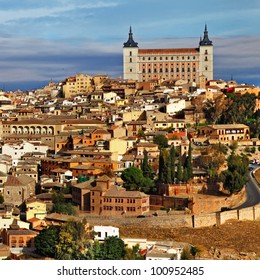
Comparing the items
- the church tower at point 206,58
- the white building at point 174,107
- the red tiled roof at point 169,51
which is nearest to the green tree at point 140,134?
the white building at point 174,107

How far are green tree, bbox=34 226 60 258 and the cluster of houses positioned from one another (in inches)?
10.0

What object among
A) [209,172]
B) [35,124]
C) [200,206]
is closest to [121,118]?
[35,124]

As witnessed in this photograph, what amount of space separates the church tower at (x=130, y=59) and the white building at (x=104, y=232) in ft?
43.7

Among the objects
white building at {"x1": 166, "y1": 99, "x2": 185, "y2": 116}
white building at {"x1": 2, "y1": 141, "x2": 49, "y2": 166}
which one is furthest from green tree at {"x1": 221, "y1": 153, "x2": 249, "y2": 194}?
white building at {"x1": 166, "y1": 99, "x2": 185, "y2": 116}

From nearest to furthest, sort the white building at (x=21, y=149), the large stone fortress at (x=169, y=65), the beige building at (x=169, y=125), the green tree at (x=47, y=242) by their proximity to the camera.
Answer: the green tree at (x=47, y=242)
the white building at (x=21, y=149)
the beige building at (x=169, y=125)
the large stone fortress at (x=169, y=65)

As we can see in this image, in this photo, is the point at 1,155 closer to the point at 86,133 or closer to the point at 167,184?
the point at 86,133

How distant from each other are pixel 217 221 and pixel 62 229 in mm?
2557

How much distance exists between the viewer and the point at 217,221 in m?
9.95

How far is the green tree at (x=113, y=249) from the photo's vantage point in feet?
23.4

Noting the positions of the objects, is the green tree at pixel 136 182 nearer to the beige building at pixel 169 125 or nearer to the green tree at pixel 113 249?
the green tree at pixel 113 249

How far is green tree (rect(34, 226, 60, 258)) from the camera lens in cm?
775

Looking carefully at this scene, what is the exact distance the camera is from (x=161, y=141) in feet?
43.6

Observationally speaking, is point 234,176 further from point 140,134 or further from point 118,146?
point 140,134

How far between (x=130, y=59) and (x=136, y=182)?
41.7 feet
